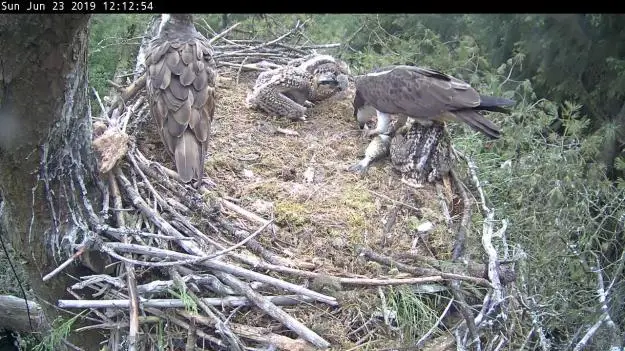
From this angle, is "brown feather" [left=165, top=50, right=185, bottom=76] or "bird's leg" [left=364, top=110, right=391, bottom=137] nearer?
"brown feather" [left=165, top=50, right=185, bottom=76]

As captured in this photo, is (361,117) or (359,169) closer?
(359,169)

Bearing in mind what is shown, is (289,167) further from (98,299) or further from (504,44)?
(504,44)

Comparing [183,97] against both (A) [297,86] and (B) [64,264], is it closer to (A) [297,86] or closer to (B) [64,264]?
(A) [297,86]

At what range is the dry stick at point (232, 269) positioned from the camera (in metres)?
3.64

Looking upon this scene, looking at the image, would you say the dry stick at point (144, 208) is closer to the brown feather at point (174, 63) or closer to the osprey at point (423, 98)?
the brown feather at point (174, 63)

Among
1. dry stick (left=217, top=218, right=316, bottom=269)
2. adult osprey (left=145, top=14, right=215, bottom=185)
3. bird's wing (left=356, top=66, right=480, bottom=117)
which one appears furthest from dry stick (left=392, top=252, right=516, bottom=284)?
adult osprey (left=145, top=14, right=215, bottom=185)

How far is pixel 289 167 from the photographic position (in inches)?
199

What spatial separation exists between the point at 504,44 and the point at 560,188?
4062mm

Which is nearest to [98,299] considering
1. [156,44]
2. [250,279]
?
[250,279]

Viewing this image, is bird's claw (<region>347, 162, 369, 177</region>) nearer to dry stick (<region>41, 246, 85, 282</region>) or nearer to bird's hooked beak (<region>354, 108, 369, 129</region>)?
bird's hooked beak (<region>354, 108, 369, 129</region>)

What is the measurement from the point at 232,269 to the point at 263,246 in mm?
472

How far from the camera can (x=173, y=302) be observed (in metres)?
3.56

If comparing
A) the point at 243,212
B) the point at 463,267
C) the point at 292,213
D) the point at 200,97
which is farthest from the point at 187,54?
the point at 463,267

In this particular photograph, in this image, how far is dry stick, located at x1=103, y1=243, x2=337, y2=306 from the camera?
3.64 m
